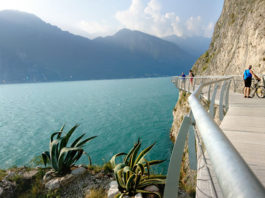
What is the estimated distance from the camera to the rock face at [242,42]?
13.0 metres

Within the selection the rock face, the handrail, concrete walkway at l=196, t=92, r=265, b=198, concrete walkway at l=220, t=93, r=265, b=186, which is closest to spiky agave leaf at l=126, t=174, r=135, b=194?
concrete walkway at l=196, t=92, r=265, b=198

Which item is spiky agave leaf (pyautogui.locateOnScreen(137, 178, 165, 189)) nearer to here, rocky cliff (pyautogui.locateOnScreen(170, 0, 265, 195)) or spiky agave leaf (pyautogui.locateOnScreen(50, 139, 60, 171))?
spiky agave leaf (pyautogui.locateOnScreen(50, 139, 60, 171))

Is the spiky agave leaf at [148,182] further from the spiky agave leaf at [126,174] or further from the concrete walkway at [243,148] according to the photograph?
the concrete walkway at [243,148]

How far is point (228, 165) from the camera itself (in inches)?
18.2

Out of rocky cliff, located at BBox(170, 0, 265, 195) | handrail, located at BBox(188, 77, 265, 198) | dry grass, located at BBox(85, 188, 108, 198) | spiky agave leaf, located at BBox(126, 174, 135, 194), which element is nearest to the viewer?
handrail, located at BBox(188, 77, 265, 198)

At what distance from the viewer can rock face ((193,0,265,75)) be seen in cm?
1303

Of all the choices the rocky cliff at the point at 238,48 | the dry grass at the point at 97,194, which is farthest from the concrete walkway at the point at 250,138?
the rocky cliff at the point at 238,48

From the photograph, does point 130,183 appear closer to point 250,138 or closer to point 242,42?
point 250,138

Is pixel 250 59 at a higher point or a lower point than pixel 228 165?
higher

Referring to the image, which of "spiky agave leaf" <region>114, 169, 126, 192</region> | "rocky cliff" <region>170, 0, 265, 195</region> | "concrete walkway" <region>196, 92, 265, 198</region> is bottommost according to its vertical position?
"spiky agave leaf" <region>114, 169, 126, 192</region>

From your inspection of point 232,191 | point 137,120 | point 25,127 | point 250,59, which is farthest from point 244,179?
point 25,127

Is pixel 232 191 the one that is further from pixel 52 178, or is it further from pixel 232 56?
pixel 232 56

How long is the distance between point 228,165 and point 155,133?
76.2ft

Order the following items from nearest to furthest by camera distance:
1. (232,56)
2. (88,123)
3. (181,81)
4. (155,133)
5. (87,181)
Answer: (87,181)
(181,81)
(232,56)
(155,133)
(88,123)
